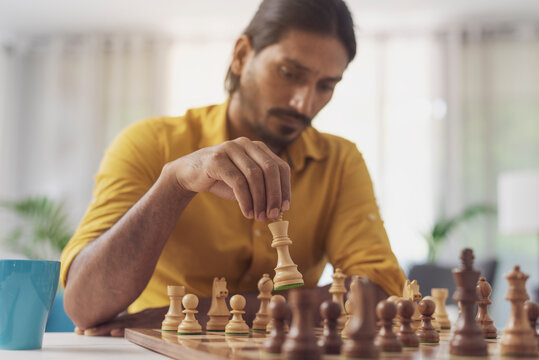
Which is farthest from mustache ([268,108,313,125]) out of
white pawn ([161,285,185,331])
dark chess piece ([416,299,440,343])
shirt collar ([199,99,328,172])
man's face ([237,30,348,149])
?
dark chess piece ([416,299,440,343])

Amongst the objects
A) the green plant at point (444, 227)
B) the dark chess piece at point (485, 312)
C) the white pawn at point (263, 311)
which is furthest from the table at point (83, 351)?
the green plant at point (444, 227)

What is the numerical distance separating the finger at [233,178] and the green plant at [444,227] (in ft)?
15.0

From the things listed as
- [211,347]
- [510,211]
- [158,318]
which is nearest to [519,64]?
[510,211]

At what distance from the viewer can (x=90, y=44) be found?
6273mm

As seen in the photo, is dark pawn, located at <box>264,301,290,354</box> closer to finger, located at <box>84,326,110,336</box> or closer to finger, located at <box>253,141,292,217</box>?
finger, located at <box>253,141,292,217</box>

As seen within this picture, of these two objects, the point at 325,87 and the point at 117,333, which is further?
the point at 325,87

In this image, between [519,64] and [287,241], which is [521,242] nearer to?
[519,64]

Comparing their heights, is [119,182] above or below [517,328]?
above

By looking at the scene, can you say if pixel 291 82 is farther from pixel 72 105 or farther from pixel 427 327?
pixel 72 105

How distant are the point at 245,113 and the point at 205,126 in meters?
0.14

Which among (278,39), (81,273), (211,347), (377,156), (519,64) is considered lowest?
(211,347)

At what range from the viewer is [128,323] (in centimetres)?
138

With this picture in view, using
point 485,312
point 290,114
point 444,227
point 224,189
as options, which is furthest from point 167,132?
point 444,227

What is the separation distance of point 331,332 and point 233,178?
42cm
